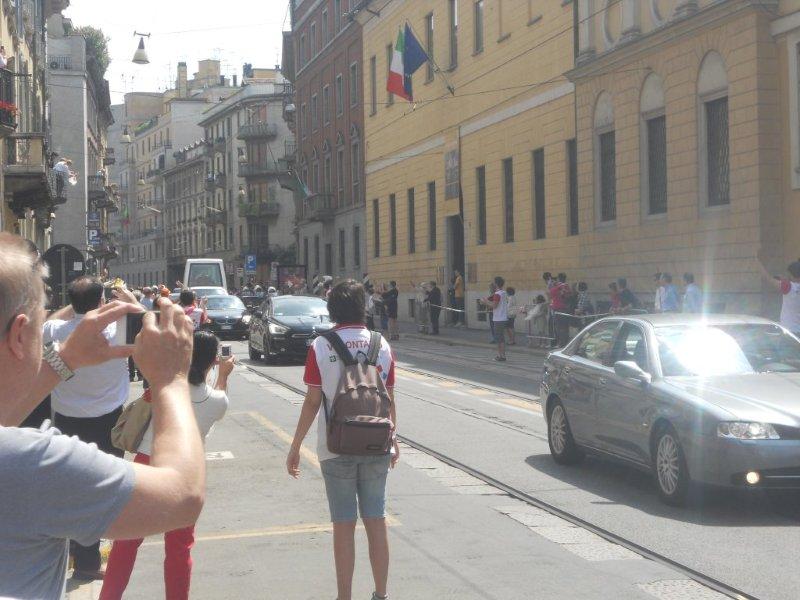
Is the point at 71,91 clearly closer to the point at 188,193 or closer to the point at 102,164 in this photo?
the point at 102,164

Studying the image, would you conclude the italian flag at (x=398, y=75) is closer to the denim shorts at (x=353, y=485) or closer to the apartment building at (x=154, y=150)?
the denim shorts at (x=353, y=485)

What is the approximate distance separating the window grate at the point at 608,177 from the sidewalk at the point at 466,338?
12.3ft

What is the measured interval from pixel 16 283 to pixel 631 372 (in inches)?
307

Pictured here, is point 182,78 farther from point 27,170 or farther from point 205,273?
point 27,170

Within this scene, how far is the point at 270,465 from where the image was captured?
1133 centimetres

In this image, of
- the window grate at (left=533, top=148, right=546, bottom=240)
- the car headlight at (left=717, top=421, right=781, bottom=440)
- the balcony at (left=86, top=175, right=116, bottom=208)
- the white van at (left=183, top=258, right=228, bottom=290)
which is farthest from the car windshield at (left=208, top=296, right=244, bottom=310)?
the car headlight at (left=717, top=421, right=781, bottom=440)

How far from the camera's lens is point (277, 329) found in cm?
2536

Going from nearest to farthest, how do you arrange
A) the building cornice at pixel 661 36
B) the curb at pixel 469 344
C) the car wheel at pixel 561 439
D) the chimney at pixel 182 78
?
the car wheel at pixel 561 439
the building cornice at pixel 661 36
the curb at pixel 469 344
the chimney at pixel 182 78

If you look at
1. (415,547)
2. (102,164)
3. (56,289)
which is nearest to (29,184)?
(56,289)

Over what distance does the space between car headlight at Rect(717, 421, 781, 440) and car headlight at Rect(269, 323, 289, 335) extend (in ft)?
56.6

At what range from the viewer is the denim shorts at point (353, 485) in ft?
19.9

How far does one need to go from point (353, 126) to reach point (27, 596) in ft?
173

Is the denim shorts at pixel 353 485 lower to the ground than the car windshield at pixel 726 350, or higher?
lower

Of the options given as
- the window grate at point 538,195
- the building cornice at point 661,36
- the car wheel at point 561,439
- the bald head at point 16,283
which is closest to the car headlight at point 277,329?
the building cornice at point 661,36
